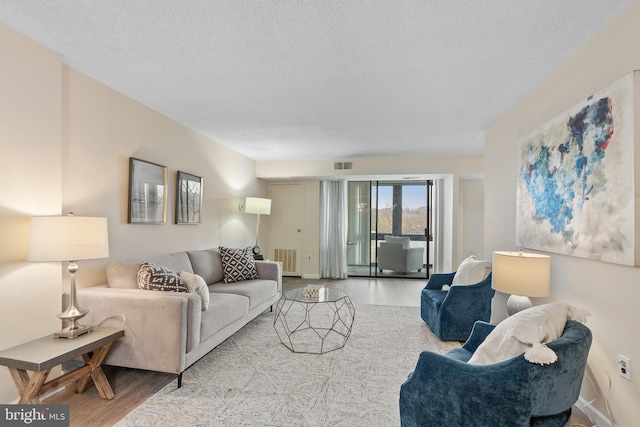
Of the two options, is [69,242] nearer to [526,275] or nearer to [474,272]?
[526,275]

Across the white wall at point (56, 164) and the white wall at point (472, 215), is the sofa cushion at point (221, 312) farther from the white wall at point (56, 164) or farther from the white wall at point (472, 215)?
the white wall at point (472, 215)

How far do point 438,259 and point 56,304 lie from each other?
20.0 feet

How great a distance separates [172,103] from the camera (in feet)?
10.5

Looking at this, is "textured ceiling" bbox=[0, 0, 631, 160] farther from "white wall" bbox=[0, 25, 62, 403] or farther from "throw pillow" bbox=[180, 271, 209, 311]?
"throw pillow" bbox=[180, 271, 209, 311]

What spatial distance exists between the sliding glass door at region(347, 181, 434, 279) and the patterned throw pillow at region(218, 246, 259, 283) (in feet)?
10.6

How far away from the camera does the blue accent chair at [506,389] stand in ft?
4.25

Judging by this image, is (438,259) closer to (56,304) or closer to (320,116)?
(320,116)

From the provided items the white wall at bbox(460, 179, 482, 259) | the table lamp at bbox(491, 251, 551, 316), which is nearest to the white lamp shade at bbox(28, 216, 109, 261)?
the table lamp at bbox(491, 251, 551, 316)

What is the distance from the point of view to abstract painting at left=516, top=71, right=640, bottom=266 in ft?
5.41

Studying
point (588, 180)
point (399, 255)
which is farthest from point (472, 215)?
point (588, 180)

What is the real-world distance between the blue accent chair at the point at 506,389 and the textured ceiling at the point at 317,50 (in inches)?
67.5

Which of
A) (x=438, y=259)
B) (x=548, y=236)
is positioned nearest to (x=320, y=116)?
(x=548, y=236)

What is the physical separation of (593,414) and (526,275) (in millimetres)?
879

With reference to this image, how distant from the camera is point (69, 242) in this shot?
199 centimetres
